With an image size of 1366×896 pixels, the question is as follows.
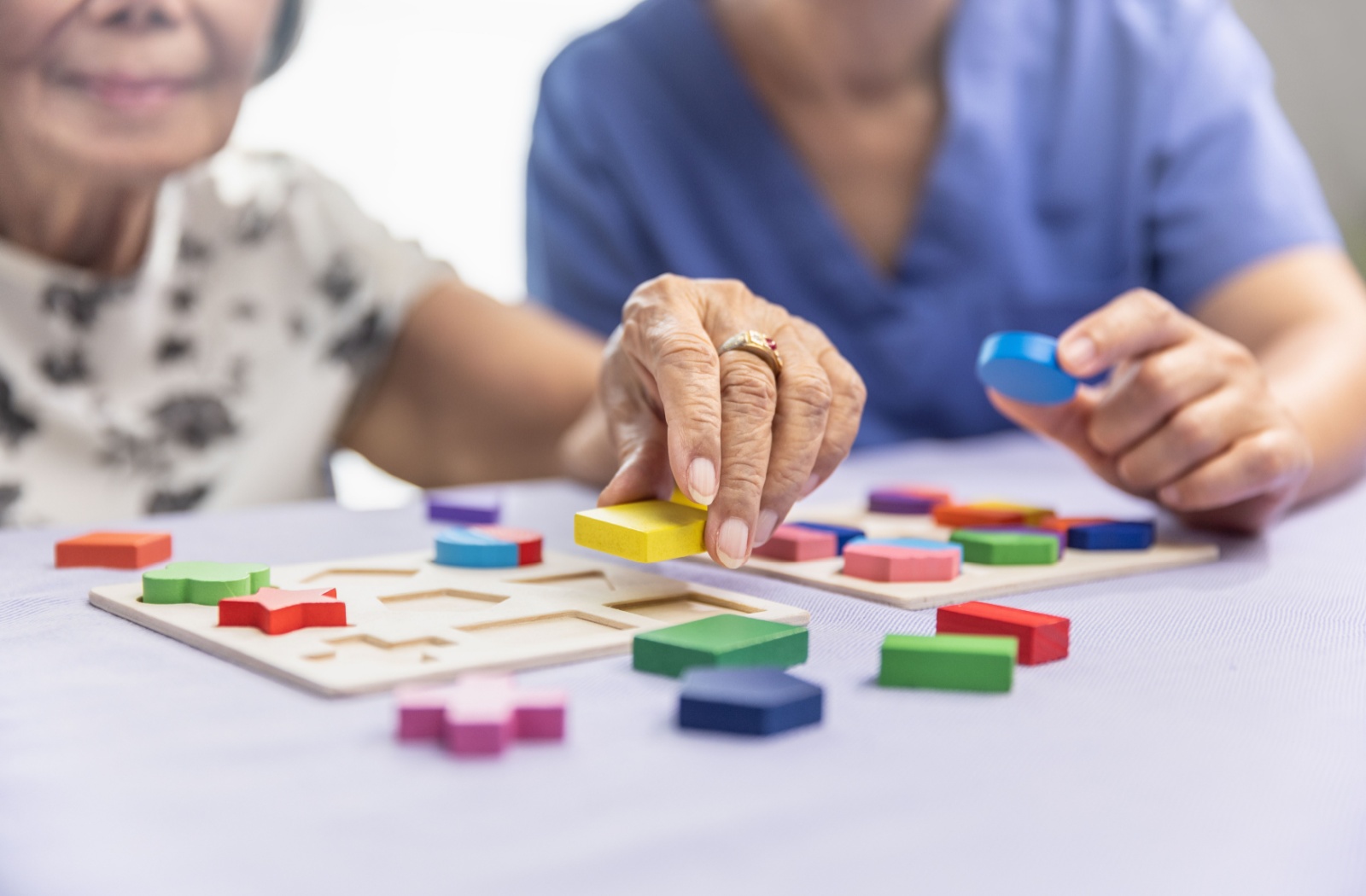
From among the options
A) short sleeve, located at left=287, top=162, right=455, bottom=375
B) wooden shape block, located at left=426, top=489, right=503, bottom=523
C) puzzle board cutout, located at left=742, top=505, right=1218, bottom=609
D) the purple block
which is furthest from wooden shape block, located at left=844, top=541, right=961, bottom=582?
short sleeve, located at left=287, top=162, right=455, bottom=375

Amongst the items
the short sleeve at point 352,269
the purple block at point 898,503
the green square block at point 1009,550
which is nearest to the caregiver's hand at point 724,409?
the green square block at point 1009,550

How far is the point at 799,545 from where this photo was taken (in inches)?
30.9

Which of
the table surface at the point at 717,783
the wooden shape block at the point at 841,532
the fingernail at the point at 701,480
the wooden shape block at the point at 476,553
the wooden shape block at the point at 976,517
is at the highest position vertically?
the fingernail at the point at 701,480

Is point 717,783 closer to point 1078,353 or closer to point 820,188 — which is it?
point 1078,353

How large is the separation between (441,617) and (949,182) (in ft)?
3.21

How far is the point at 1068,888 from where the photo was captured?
0.36 m

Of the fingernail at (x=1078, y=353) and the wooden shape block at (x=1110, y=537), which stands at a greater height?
the fingernail at (x=1078, y=353)

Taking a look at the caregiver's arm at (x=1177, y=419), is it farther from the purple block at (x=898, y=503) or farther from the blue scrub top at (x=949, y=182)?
the blue scrub top at (x=949, y=182)

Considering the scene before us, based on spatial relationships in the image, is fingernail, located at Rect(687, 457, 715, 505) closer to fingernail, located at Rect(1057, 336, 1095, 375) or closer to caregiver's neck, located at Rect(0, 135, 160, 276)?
→ fingernail, located at Rect(1057, 336, 1095, 375)

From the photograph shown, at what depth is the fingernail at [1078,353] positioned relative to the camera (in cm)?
85

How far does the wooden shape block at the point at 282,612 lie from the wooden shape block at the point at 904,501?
18.9 inches

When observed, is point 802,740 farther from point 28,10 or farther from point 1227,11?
point 1227,11

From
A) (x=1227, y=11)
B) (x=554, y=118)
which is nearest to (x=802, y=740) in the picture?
(x=554, y=118)

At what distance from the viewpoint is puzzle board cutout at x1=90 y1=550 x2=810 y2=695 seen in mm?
543
